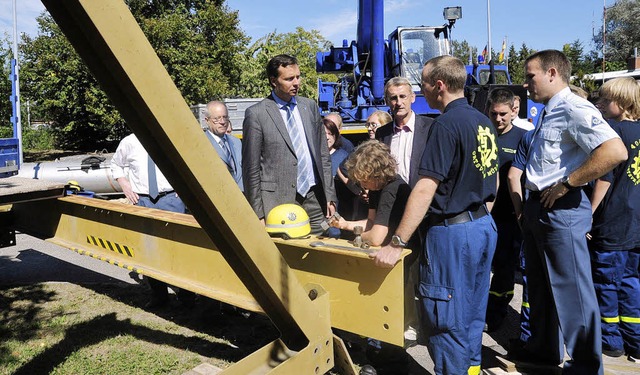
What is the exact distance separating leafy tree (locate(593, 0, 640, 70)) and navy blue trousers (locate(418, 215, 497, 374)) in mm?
52070

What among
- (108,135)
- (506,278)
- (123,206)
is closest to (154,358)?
(123,206)

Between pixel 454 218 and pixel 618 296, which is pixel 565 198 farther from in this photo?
pixel 618 296

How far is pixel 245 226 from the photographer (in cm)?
190

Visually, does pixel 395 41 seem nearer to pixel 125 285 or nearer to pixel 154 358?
pixel 125 285

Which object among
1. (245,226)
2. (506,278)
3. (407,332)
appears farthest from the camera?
(506,278)

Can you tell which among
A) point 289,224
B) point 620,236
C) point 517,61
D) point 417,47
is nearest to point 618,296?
point 620,236

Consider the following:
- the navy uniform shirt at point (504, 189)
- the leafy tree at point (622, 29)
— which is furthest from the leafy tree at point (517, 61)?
the navy uniform shirt at point (504, 189)

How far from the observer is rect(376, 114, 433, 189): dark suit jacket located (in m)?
3.36

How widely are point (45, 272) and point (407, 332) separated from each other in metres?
4.95

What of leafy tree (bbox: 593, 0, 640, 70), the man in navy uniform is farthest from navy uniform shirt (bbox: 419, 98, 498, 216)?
leafy tree (bbox: 593, 0, 640, 70)

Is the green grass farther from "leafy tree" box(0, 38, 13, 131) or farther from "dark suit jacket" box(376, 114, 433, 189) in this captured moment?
"leafy tree" box(0, 38, 13, 131)

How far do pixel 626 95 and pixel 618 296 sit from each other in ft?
4.72

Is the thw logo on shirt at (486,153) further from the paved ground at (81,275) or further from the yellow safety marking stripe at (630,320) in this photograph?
the yellow safety marking stripe at (630,320)

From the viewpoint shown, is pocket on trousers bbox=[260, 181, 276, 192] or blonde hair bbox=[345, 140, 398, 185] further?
pocket on trousers bbox=[260, 181, 276, 192]
